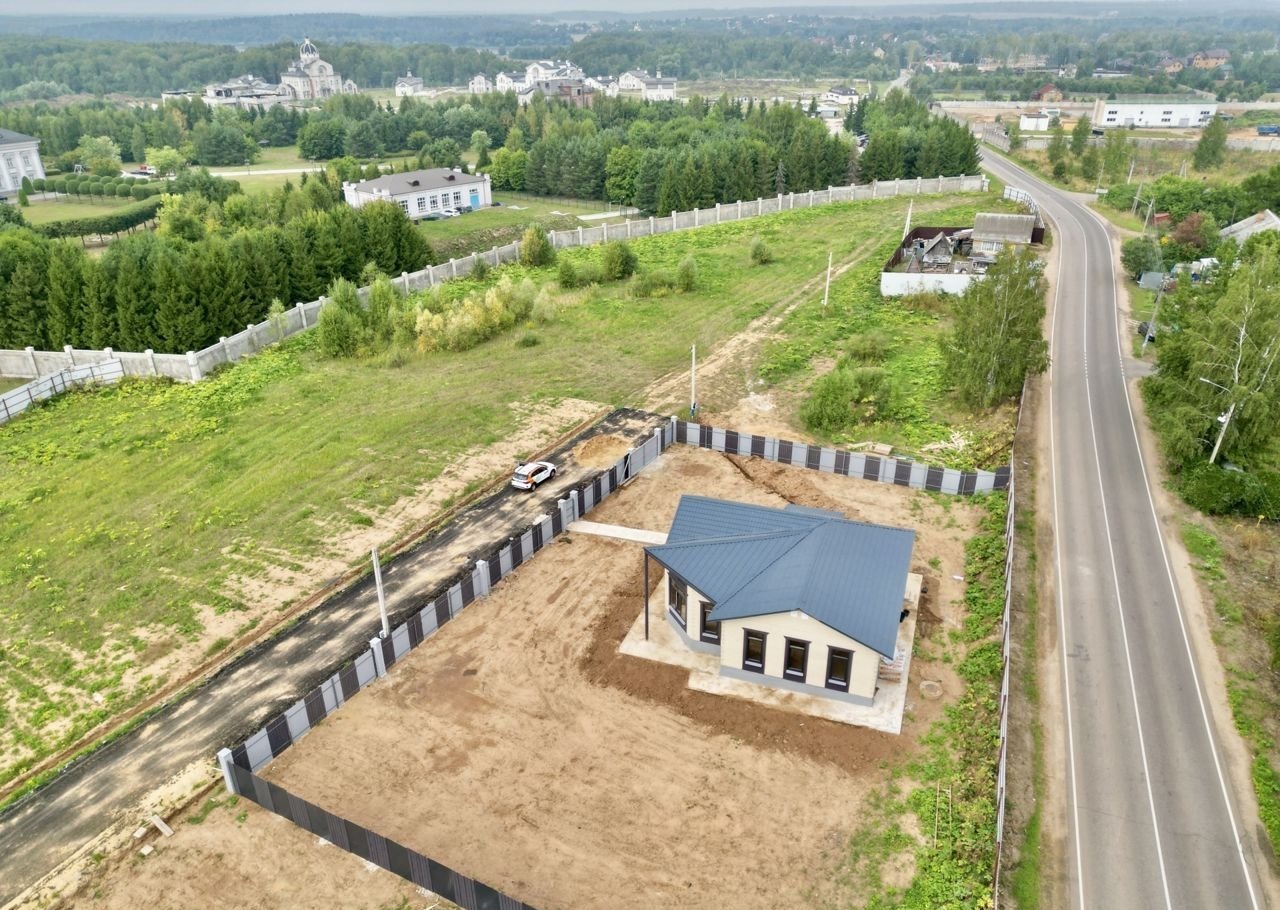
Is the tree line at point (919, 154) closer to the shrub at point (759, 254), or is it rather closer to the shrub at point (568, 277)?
the shrub at point (759, 254)

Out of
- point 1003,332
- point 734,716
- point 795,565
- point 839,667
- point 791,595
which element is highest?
point 1003,332

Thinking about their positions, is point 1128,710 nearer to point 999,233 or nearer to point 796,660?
point 796,660

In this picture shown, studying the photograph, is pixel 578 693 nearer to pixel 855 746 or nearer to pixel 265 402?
pixel 855 746

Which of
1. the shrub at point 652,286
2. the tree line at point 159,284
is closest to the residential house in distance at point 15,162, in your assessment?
the tree line at point 159,284

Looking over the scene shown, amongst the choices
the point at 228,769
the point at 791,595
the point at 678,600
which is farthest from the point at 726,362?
the point at 228,769

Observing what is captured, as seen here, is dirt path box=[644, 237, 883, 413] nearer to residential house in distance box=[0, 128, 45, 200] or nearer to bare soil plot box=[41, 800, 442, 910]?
bare soil plot box=[41, 800, 442, 910]

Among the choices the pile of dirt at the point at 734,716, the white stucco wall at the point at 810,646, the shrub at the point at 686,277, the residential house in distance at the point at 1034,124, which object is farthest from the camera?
the residential house in distance at the point at 1034,124

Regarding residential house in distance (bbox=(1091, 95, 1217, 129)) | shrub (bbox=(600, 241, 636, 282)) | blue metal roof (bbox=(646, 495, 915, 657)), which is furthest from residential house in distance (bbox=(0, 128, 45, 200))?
residential house in distance (bbox=(1091, 95, 1217, 129))
